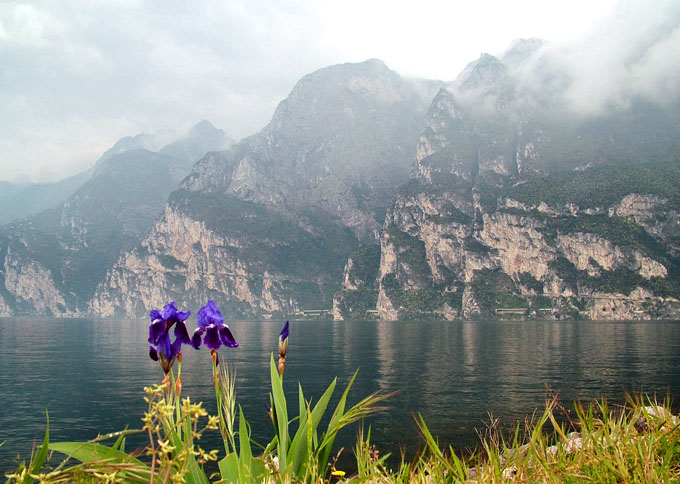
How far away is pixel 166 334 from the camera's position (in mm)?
3342

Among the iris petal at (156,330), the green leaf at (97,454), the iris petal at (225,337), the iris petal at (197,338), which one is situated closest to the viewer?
the green leaf at (97,454)

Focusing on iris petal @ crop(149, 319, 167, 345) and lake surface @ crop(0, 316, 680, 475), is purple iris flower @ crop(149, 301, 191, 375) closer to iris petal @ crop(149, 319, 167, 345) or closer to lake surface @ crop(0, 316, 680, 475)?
iris petal @ crop(149, 319, 167, 345)

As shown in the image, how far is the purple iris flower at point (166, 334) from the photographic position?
331 cm

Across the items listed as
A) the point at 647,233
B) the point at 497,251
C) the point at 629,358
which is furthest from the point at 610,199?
the point at 629,358

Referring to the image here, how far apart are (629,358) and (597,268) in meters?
139

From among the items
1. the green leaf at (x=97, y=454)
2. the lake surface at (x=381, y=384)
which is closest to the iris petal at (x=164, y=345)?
the green leaf at (x=97, y=454)

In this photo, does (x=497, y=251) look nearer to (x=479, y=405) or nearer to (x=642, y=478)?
(x=479, y=405)

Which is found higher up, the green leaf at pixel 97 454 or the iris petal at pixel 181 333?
the iris petal at pixel 181 333

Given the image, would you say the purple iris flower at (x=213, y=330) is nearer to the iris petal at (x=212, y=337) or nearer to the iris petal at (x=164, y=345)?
the iris petal at (x=212, y=337)

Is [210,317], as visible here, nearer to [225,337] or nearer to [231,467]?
[225,337]

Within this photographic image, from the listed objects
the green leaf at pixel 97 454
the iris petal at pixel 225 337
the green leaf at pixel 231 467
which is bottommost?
the green leaf at pixel 231 467

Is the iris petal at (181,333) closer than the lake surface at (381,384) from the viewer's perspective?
Yes

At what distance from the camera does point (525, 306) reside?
181500 mm

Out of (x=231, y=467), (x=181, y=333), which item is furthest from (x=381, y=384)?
(x=181, y=333)
